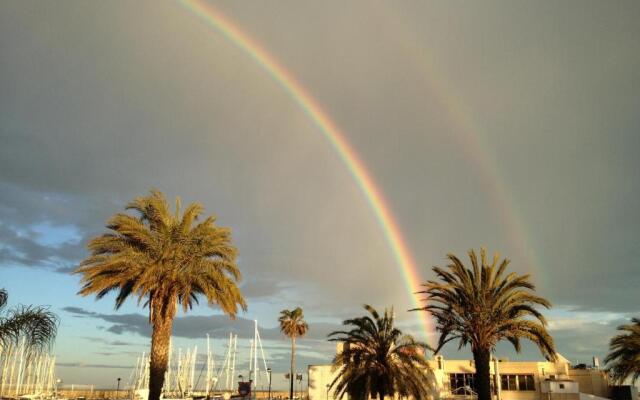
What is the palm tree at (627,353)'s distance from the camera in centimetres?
4275

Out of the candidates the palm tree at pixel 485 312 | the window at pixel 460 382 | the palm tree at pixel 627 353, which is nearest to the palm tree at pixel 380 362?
the palm tree at pixel 485 312

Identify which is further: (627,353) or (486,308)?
(627,353)

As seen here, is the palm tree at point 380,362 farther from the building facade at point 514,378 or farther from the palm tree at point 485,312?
the building facade at point 514,378

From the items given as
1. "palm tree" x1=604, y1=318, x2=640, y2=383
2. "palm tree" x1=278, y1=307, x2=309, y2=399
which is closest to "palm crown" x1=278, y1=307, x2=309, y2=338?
"palm tree" x1=278, y1=307, x2=309, y2=399

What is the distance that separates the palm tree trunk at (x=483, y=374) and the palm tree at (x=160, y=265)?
1298 cm

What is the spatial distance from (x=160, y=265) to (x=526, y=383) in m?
49.3

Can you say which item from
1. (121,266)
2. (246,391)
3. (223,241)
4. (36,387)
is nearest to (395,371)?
(223,241)

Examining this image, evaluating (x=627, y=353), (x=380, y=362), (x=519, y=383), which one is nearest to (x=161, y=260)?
(x=380, y=362)

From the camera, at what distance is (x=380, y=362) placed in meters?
35.5

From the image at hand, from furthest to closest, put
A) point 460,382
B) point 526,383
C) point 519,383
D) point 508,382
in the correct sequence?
point 460,382, point 508,382, point 519,383, point 526,383

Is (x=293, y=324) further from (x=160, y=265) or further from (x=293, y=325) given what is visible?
(x=160, y=265)

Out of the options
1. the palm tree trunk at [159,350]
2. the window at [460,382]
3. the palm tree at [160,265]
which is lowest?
the window at [460,382]

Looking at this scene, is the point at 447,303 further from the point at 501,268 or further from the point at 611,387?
the point at 611,387

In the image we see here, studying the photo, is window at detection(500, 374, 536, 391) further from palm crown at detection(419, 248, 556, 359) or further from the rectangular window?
palm crown at detection(419, 248, 556, 359)
